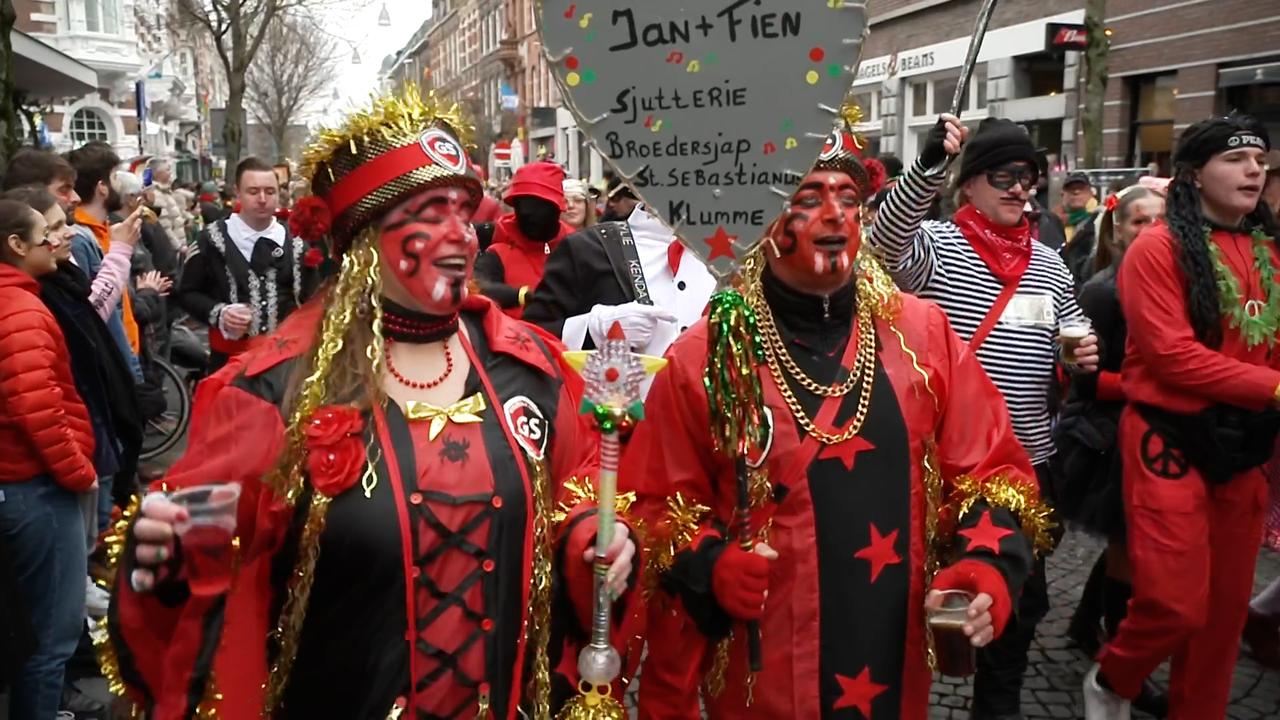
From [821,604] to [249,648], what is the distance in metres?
1.19

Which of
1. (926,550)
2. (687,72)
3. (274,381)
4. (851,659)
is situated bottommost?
(851,659)

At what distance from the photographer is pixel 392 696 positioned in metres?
2.06

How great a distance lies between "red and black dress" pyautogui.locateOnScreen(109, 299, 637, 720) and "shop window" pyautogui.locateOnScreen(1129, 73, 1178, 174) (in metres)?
15.7

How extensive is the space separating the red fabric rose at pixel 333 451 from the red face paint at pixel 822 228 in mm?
1005

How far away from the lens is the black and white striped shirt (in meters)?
3.79

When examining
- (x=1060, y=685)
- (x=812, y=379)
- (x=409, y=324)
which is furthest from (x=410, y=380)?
(x=1060, y=685)

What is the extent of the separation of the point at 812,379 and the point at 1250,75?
1403cm

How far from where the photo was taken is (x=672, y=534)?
2334mm

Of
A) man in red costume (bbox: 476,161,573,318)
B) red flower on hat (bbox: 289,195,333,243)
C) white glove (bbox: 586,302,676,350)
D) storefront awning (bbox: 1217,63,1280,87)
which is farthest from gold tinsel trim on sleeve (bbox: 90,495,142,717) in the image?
storefront awning (bbox: 1217,63,1280,87)

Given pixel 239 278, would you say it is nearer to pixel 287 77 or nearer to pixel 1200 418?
pixel 1200 418

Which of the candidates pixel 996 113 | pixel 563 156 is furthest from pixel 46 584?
pixel 563 156

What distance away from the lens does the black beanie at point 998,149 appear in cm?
378

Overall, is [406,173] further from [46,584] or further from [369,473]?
[46,584]

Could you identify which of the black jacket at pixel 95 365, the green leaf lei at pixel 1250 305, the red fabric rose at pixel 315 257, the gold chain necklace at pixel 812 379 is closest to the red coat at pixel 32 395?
the black jacket at pixel 95 365
